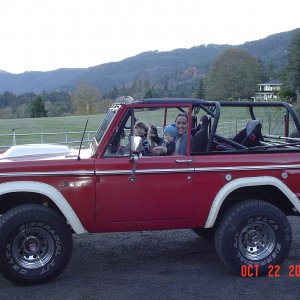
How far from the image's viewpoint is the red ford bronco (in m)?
4.66

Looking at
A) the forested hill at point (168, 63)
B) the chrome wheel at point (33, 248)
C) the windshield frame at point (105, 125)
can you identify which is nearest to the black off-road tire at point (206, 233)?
the windshield frame at point (105, 125)

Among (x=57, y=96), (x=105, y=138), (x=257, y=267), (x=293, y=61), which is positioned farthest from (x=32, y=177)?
(x=57, y=96)

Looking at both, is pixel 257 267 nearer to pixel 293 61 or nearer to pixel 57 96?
pixel 293 61

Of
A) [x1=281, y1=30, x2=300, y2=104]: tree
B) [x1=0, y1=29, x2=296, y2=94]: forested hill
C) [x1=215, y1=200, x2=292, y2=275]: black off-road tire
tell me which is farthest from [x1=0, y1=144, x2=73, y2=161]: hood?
[x1=0, y1=29, x2=296, y2=94]: forested hill

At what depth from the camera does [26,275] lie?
15.4ft

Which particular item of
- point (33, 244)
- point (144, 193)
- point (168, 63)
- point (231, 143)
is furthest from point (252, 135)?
point (168, 63)

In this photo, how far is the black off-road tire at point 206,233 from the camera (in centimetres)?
612

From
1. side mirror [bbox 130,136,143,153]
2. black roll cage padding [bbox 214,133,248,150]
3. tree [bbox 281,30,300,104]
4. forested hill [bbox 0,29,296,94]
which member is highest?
forested hill [bbox 0,29,296,94]

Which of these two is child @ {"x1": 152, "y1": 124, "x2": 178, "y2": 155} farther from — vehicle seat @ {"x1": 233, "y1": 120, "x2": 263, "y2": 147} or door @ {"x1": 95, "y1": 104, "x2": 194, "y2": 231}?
vehicle seat @ {"x1": 233, "y1": 120, "x2": 263, "y2": 147}

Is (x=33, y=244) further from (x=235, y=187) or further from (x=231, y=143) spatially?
(x=231, y=143)

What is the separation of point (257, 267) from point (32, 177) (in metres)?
2.53

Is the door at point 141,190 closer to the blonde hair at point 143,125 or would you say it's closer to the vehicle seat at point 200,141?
the vehicle seat at point 200,141

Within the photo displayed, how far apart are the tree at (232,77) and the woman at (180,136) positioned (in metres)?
61.0

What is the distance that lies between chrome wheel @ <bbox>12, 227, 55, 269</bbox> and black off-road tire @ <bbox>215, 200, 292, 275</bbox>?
5.86ft
